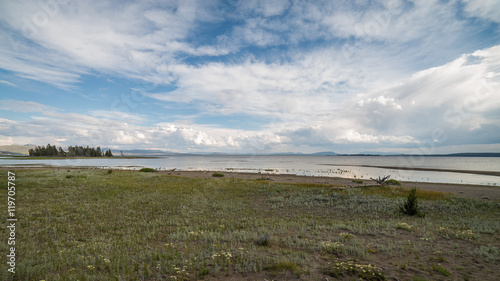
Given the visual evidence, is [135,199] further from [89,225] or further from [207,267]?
[207,267]

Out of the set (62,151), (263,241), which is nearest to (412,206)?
(263,241)

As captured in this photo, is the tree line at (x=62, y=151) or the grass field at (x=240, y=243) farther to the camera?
the tree line at (x=62, y=151)

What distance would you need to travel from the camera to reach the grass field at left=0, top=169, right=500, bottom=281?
6965 mm

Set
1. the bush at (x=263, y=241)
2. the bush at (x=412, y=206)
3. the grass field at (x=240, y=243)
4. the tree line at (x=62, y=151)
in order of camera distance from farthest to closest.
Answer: the tree line at (x=62, y=151) → the bush at (x=412, y=206) → the bush at (x=263, y=241) → the grass field at (x=240, y=243)

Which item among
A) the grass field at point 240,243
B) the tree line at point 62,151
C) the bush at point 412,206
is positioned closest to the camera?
the grass field at point 240,243

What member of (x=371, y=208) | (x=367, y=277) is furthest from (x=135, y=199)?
(x=371, y=208)

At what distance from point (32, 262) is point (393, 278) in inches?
458

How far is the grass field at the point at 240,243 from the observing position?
6965 millimetres

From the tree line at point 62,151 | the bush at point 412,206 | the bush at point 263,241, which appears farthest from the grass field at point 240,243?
the tree line at point 62,151

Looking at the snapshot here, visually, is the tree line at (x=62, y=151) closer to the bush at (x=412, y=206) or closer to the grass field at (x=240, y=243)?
the grass field at (x=240, y=243)

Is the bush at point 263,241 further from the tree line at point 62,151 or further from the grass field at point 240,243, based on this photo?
the tree line at point 62,151

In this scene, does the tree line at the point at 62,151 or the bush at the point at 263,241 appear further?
the tree line at the point at 62,151

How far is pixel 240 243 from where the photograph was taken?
980 centimetres

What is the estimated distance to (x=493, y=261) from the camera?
791 cm
